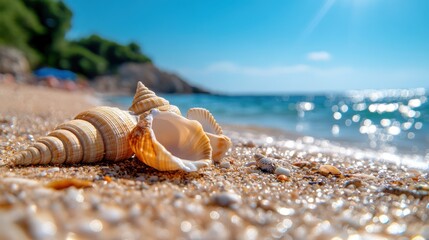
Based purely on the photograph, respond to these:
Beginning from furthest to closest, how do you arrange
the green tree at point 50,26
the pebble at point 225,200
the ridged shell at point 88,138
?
1. the green tree at point 50,26
2. the ridged shell at point 88,138
3. the pebble at point 225,200

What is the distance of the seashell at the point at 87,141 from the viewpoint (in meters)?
2.55

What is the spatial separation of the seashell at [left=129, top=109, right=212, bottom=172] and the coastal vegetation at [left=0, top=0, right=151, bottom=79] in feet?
130

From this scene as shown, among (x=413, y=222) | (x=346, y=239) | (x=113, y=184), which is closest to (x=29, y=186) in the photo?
A: (x=113, y=184)

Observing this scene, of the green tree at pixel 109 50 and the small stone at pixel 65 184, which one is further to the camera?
the green tree at pixel 109 50

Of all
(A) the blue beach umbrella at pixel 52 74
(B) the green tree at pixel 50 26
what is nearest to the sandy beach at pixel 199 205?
(A) the blue beach umbrella at pixel 52 74

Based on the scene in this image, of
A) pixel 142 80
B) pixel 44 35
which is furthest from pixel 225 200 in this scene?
pixel 142 80

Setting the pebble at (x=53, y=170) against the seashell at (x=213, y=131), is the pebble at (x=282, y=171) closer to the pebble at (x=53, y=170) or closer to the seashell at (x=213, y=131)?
the seashell at (x=213, y=131)

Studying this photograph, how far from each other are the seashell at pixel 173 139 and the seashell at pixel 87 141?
22 cm

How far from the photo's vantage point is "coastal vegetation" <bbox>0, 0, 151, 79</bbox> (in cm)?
3638

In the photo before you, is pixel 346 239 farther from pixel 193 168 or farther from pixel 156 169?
pixel 156 169

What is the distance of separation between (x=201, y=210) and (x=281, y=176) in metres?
1.24

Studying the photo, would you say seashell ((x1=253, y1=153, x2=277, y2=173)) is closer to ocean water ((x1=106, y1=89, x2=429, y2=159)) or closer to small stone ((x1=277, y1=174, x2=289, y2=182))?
small stone ((x1=277, y1=174, x2=289, y2=182))

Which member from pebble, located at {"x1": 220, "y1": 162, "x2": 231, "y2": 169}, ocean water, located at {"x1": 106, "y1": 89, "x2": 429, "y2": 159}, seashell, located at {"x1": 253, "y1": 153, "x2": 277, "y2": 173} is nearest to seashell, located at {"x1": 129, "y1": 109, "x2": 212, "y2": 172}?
pebble, located at {"x1": 220, "y1": 162, "x2": 231, "y2": 169}

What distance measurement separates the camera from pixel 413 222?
1972 mm
